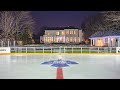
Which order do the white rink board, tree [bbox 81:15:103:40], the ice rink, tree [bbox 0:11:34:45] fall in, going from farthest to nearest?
tree [bbox 81:15:103:40]
tree [bbox 0:11:34:45]
the white rink board
the ice rink

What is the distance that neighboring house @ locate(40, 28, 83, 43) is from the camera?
65875 mm

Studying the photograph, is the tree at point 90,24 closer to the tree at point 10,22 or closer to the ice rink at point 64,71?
the tree at point 10,22

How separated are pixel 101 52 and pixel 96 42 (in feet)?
53.3

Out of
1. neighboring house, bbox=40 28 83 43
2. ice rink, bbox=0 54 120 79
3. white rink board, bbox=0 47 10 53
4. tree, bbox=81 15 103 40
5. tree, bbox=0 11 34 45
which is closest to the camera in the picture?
ice rink, bbox=0 54 120 79

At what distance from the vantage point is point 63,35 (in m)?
66.9

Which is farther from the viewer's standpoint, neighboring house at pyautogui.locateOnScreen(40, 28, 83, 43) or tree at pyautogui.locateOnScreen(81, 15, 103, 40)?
neighboring house at pyautogui.locateOnScreen(40, 28, 83, 43)

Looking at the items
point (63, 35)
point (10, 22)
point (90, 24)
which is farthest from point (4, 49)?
point (63, 35)

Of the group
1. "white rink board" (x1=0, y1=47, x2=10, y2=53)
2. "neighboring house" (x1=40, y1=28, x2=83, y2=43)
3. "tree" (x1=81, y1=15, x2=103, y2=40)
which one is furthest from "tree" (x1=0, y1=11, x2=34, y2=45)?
"neighboring house" (x1=40, y1=28, x2=83, y2=43)

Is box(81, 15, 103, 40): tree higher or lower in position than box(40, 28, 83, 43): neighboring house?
higher

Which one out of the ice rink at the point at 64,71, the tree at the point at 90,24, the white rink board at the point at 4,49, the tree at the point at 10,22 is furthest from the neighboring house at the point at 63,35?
the ice rink at the point at 64,71

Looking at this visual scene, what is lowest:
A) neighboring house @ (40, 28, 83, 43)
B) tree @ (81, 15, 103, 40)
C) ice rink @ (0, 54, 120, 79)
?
ice rink @ (0, 54, 120, 79)

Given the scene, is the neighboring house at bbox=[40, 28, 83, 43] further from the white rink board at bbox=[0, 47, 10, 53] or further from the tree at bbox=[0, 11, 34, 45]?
the white rink board at bbox=[0, 47, 10, 53]

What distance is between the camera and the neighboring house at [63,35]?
65.9 m
